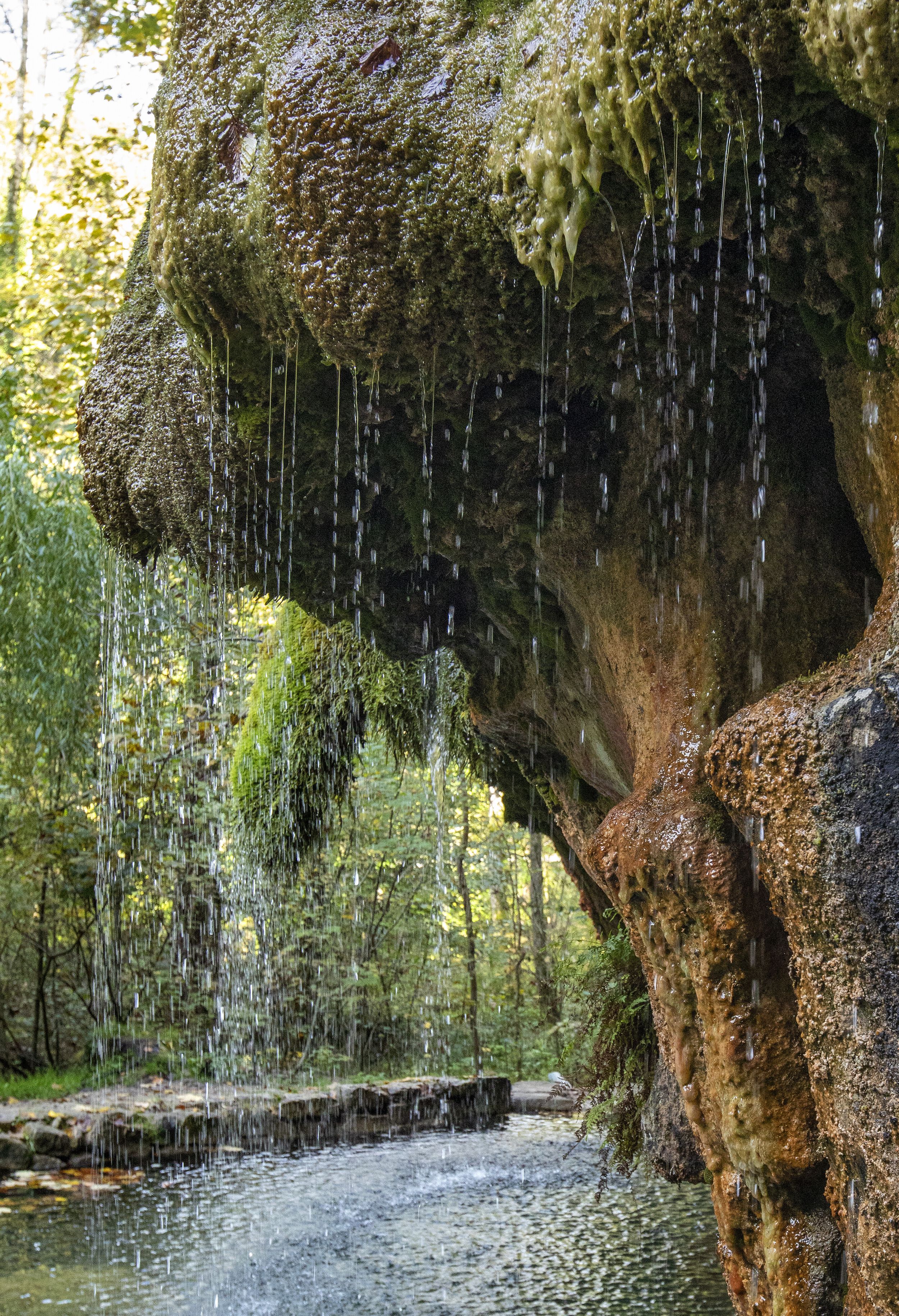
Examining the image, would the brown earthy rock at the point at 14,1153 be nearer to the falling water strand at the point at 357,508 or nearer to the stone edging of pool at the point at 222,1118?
the stone edging of pool at the point at 222,1118

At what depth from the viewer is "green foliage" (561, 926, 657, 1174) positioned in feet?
16.9

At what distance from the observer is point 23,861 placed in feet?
36.2

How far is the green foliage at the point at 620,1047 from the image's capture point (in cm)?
514

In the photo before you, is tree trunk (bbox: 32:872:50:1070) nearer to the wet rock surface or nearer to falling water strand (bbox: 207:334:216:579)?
the wet rock surface

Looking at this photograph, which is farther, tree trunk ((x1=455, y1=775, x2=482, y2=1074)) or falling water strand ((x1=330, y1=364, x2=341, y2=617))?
tree trunk ((x1=455, y1=775, x2=482, y2=1074))

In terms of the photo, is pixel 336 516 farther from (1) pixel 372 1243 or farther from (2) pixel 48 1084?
(2) pixel 48 1084

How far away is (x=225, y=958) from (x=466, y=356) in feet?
33.7

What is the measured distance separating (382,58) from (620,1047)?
4401 mm

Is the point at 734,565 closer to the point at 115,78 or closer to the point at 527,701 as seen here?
the point at 527,701

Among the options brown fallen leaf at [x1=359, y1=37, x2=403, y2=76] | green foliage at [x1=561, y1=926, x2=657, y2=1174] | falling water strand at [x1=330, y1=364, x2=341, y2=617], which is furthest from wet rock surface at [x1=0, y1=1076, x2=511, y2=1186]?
brown fallen leaf at [x1=359, y1=37, x2=403, y2=76]

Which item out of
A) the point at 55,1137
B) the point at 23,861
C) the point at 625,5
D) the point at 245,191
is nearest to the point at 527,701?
the point at 245,191

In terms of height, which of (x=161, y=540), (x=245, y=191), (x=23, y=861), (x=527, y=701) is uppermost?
(x=245, y=191)

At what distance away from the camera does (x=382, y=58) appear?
2.85 metres

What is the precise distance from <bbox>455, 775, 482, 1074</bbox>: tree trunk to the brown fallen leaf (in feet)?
32.6
